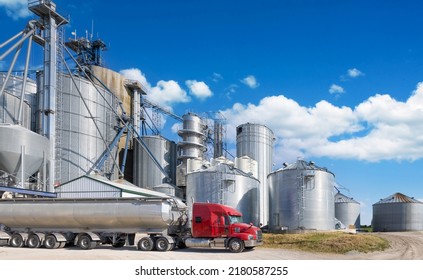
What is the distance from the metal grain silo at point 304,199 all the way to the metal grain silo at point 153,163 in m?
21.8

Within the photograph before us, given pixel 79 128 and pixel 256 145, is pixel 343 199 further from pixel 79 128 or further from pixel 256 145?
pixel 79 128

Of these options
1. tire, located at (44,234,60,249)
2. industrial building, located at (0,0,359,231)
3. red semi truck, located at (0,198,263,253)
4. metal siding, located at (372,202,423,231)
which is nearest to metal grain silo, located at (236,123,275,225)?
industrial building, located at (0,0,359,231)

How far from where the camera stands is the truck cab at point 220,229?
24684 mm

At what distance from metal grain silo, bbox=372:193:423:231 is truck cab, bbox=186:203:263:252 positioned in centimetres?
4314

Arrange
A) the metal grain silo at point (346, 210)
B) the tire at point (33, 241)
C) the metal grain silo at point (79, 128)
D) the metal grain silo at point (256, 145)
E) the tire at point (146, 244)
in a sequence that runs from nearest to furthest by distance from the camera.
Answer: the tire at point (146, 244), the tire at point (33, 241), the metal grain silo at point (79, 128), the metal grain silo at point (256, 145), the metal grain silo at point (346, 210)

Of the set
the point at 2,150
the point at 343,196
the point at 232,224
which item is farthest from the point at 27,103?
the point at 343,196

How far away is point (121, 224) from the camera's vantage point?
85.0 feet

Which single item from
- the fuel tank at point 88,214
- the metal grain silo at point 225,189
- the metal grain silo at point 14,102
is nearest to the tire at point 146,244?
the fuel tank at point 88,214

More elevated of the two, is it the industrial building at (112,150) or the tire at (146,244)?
the industrial building at (112,150)

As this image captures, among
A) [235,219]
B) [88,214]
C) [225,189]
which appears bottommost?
[235,219]

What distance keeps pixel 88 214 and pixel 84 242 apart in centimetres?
173

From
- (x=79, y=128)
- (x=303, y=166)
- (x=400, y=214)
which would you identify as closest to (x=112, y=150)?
(x=79, y=128)

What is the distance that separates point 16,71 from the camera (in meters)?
53.2

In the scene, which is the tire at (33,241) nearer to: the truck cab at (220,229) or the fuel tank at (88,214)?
the fuel tank at (88,214)
